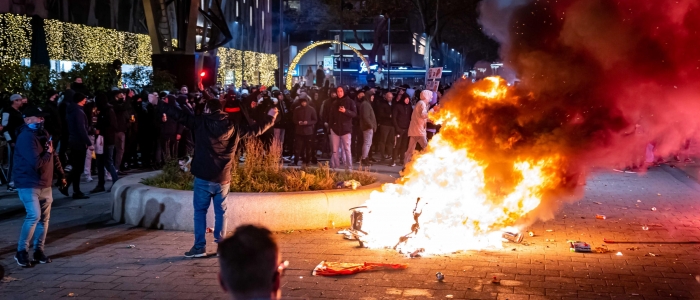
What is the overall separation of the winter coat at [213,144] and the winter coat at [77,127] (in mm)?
4334

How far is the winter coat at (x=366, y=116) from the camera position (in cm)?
1745

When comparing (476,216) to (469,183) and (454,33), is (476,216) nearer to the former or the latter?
(469,183)

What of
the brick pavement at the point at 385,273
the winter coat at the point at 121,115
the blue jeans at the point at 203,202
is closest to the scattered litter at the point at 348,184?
the brick pavement at the point at 385,273

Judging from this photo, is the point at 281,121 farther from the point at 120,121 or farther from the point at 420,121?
the point at 120,121

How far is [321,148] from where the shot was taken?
67.4ft

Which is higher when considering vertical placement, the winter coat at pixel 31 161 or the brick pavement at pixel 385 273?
the winter coat at pixel 31 161

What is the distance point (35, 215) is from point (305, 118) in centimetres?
953

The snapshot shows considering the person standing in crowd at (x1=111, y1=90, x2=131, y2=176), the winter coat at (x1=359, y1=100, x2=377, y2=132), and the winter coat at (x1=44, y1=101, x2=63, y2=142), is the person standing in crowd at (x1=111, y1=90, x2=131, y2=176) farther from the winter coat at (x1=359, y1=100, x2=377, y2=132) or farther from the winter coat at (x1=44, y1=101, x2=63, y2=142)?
the winter coat at (x1=359, y1=100, x2=377, y2=132)

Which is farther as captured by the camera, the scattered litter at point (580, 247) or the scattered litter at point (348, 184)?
the scattered litter at point (348, 184)

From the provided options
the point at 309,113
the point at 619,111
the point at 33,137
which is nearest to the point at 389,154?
the point at 309,113

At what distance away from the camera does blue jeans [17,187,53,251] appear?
8.04 m

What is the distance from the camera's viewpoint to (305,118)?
1720 cm

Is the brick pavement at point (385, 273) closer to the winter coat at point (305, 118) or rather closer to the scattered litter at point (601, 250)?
the scattered litter at point (601, 250)

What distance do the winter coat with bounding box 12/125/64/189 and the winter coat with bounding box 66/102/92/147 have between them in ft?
14.1
